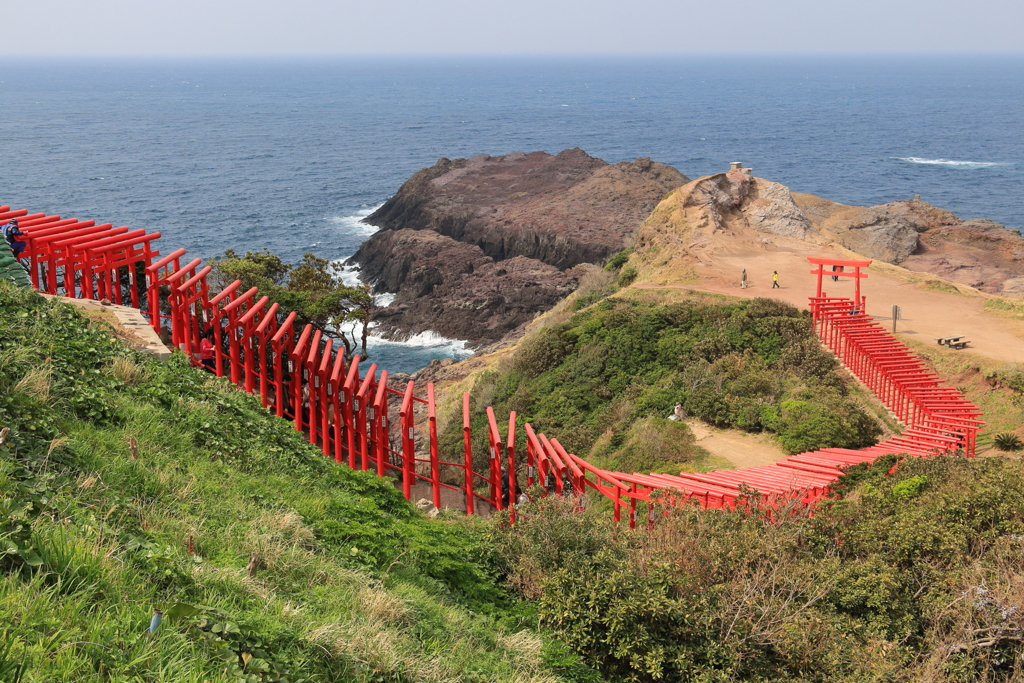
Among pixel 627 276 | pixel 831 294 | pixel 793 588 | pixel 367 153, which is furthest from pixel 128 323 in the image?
pixel 367 153

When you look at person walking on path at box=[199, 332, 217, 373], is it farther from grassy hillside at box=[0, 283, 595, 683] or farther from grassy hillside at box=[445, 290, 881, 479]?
grassy hillside at box=[445, 290, 881, 479]

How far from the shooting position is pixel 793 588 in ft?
31.1

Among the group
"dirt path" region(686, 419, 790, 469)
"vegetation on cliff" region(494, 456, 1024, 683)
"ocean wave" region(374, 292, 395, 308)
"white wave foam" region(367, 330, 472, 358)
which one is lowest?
"white wave foam" region(367, 330, 472, 358)

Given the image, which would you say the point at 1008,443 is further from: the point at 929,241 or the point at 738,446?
the point at 929,241

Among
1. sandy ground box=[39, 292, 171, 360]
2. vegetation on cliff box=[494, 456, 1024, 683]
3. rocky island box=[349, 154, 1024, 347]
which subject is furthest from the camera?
rocky island box=[349, 154, 1024, 347]

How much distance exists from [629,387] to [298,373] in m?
10.9

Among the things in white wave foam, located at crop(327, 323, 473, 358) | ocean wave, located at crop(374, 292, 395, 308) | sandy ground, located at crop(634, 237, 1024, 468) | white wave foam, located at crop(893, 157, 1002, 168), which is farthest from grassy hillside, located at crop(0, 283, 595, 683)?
white wave foam, located at crop(893, 157, 1002, 168)

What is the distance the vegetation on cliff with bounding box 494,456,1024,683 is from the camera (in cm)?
881

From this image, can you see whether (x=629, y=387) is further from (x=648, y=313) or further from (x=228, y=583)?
(x=228, y=583)

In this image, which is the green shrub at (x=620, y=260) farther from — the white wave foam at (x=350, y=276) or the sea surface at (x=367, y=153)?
the white wave foam at (x=350, y=276)

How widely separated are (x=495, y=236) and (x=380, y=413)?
46.8 metres

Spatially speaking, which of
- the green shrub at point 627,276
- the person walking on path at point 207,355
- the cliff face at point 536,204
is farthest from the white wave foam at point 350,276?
the person walking on path at point 207,355

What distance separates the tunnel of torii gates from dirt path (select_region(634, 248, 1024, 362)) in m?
4.09

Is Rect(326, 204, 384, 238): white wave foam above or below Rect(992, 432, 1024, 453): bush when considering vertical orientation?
below
